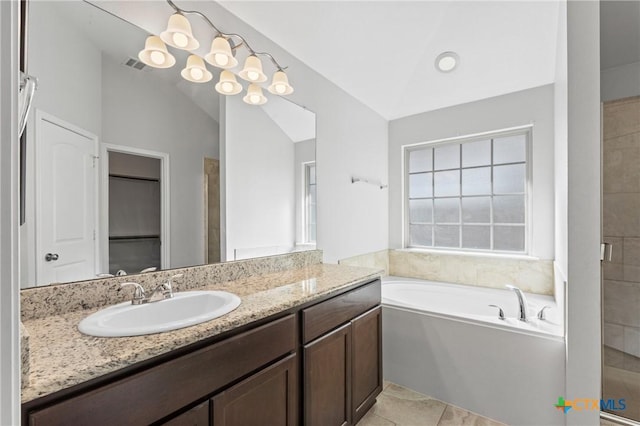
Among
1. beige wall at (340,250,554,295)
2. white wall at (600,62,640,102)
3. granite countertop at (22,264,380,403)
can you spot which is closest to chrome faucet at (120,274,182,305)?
granite countertop at (22,264,380,403)

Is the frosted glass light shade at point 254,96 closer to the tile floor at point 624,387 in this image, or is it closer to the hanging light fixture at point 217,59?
the hanging light fixture at point 217,59

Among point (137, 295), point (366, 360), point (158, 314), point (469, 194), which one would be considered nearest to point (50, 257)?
point (137, 295)

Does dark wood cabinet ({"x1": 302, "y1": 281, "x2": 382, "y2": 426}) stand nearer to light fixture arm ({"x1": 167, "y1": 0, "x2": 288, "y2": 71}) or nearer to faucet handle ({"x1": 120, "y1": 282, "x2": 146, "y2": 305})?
faucet handle ({"x1": 120, "y1": 282, "x2": 146, "y2": 305})

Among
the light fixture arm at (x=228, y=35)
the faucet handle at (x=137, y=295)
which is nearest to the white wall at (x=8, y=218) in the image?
the faucet handle at (x=137, y=295)

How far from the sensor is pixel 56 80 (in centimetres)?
112

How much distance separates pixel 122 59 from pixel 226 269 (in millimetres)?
1125

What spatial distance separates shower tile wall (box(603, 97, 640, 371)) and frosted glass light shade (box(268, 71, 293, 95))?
2453 mm

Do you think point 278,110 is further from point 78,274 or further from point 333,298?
point 78,274

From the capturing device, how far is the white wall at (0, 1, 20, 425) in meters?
0.36

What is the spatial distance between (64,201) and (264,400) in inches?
42.9

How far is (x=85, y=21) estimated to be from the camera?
122cm

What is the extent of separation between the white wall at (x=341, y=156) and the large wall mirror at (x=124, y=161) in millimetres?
394

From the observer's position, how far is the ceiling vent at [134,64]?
4.40 ft

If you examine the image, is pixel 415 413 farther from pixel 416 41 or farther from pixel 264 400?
pixel 416 41
